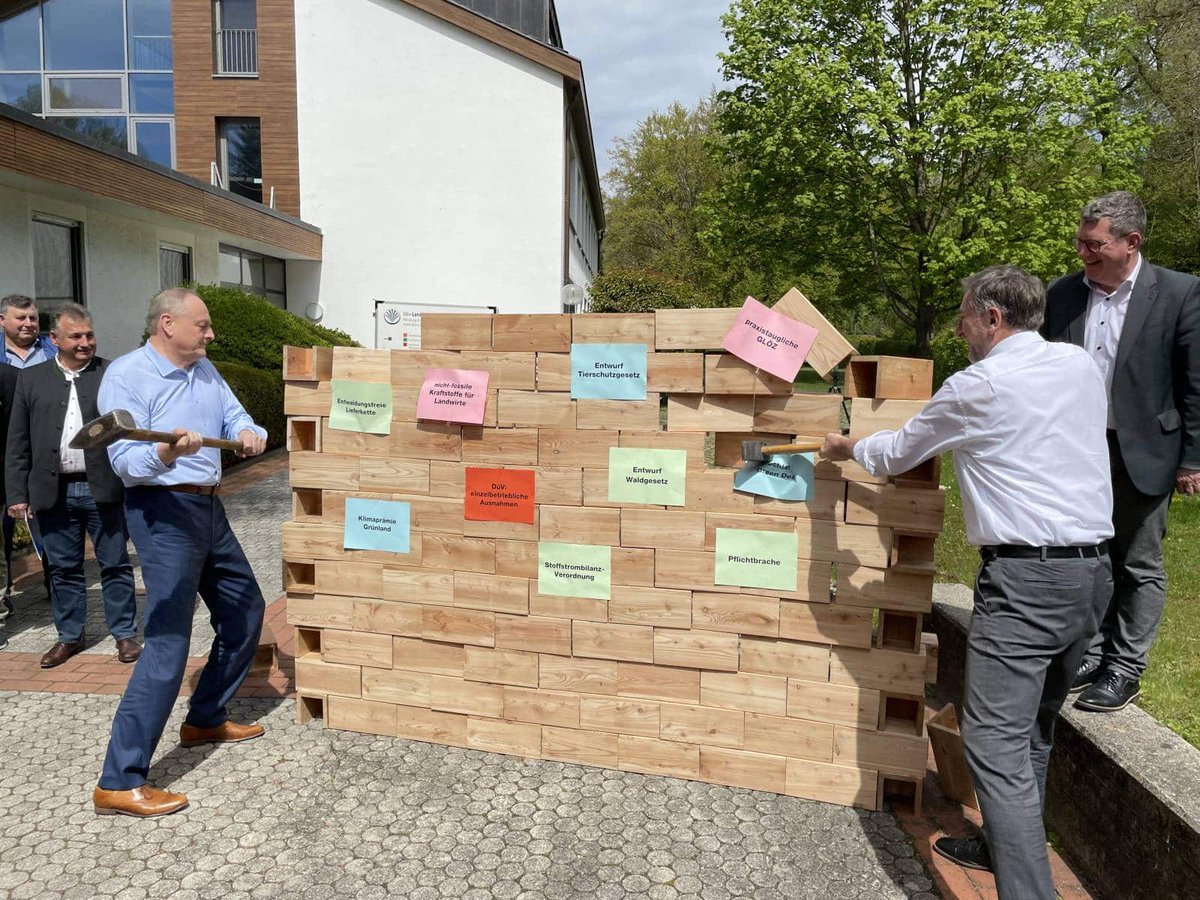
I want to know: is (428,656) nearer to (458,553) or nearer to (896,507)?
(458,553)

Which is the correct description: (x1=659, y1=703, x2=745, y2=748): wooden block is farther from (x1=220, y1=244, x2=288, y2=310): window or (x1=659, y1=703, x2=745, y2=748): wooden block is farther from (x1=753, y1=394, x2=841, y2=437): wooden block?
(x1=220, y1=244, x2=288, y2=310): window

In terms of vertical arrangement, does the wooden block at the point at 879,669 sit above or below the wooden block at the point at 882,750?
above

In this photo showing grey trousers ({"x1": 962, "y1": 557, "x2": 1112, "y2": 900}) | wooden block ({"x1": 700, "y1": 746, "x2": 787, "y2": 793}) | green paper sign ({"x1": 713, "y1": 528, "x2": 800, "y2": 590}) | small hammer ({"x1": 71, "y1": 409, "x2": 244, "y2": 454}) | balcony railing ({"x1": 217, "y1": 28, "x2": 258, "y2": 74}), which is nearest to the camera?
grey trousers ({"x1": 962, "y1": 557, "x2": 1112, "y2": 900})

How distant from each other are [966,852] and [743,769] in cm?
94

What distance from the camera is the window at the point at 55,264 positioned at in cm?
1229

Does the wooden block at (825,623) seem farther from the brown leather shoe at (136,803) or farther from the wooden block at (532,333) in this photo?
the brown leather shoe at (136,803)

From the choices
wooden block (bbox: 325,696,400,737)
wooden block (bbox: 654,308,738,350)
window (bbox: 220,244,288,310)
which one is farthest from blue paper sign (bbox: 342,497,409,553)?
window (bbox: 220,244,288,310)

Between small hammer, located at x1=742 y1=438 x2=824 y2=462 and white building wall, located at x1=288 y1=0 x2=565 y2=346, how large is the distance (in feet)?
58.9

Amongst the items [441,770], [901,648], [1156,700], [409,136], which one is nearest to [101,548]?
[441,770]

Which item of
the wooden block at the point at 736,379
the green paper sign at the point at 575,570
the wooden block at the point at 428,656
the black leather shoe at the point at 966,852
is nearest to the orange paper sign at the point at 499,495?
the green paper sign at the point at 575,570

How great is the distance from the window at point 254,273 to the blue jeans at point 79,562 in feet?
49.4

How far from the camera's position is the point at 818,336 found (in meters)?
3.60

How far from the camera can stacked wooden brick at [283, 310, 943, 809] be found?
11.8 feet

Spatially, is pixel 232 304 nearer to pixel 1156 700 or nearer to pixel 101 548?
pixel 101 548
